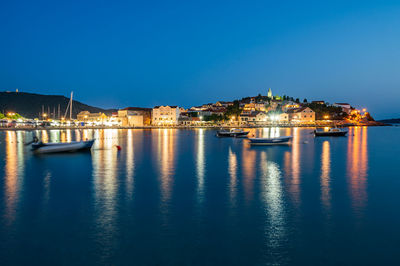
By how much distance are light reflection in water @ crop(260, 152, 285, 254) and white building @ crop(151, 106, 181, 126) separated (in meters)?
72.0

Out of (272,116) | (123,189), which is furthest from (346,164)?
(272,116)

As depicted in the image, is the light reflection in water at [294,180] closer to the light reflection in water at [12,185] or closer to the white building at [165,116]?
the light reflection in water at [12,185]

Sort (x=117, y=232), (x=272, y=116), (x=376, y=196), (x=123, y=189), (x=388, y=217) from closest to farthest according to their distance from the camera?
(x=117, y=232) < (x=388, y=217) < (x=376, y=196) < (x=123, y=189) < (x=272, y=116)

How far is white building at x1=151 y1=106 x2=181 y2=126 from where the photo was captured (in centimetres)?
8706

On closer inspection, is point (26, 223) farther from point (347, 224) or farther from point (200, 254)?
point (347, 224)

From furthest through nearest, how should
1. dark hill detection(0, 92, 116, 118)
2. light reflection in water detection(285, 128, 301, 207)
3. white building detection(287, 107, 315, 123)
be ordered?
dark hill detection(0, 92, 116, 118) < white building detection(287, 107, 315, 123) < light reflection in water detection(285, 128, 301, 207)

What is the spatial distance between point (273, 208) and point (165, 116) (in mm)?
79653

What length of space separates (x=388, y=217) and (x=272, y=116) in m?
94.7

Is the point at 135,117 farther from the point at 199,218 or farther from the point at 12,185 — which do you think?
the point at 199,218

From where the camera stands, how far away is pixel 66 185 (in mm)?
12477

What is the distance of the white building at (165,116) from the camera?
286 ft

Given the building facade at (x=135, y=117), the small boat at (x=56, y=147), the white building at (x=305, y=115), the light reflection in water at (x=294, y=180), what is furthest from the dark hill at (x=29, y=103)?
the light reflection in water at (x=294, y=180)

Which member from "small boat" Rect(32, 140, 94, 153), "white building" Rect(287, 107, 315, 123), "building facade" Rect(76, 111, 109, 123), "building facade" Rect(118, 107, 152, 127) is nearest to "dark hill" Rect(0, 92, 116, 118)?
"building facade" Rect(76, 111, 109, 123)

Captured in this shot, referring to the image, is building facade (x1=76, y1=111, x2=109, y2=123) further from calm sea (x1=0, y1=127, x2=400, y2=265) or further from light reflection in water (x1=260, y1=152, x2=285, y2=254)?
light reflection in water (x1=260, y1=152, x2=285, y2=254)
